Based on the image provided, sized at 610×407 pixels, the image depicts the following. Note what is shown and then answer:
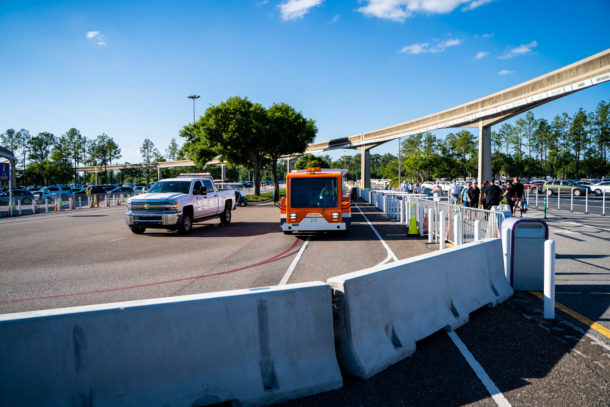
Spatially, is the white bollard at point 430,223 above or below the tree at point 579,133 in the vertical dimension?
below

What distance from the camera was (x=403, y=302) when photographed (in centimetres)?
478

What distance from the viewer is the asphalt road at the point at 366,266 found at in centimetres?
387

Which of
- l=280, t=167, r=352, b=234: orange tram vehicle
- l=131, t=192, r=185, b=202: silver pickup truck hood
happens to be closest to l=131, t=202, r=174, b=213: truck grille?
l=131, t=192, r=185, b=202: silver pickup truck hood

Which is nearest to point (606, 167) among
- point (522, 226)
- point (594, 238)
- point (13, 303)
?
point (594, 238)

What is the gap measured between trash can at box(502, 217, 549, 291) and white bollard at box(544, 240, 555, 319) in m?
1.39

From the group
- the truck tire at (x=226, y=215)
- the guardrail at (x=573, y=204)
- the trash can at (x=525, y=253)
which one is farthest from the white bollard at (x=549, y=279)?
the guardrail at (x=573, y=204)

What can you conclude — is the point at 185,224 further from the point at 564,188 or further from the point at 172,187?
the point at 564,188

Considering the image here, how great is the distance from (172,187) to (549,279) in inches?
556

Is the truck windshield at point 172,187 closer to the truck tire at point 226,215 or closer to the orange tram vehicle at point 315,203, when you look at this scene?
the truck tire at point 226,215

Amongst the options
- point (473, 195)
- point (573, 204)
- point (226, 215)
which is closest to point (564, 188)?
point (573, 204)

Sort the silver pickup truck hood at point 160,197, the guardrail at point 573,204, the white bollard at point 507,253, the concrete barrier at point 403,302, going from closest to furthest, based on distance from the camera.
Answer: the concrete barrier at point 403,302 < the white bollard at point 507,253 < the silver pickup truck hood at point 160,197 < the guardrail at point 573,204

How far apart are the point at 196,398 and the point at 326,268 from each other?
19.6 feet

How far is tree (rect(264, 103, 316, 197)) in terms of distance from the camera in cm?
4541

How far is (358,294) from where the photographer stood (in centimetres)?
419
